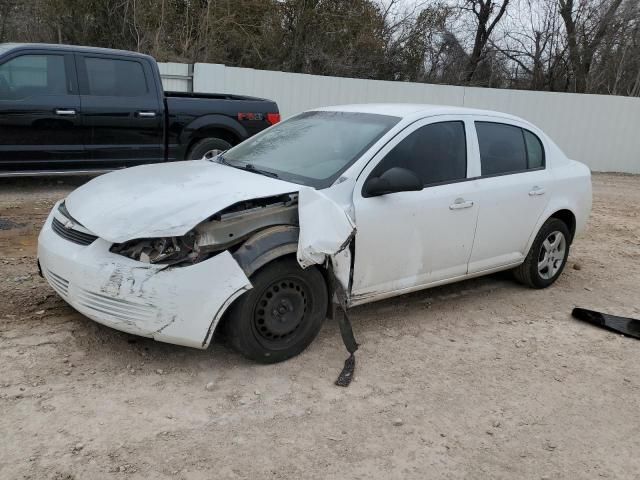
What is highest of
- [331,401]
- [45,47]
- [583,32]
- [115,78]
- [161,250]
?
[583,32]

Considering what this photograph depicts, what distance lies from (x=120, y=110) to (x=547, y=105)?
1129 cm

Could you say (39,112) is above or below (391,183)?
below

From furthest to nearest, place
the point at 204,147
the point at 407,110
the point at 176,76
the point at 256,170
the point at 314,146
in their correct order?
the point at 176,76 < the point at 204,147 < the point at 407,110 < the point at 314,146 < the point at 256,170

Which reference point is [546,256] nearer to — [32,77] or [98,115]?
[98,115]

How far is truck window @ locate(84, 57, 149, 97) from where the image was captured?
304 inches

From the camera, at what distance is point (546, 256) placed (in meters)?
5.56

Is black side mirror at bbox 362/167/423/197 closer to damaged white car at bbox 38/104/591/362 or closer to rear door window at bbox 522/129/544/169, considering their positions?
damaged white car at bbox 38/104/591/362

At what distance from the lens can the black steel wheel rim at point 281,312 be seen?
3.58 metres

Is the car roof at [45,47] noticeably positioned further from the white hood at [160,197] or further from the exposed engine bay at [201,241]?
the exposed engine bay at [201,241]

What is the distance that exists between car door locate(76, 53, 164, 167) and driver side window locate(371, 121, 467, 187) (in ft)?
15.7

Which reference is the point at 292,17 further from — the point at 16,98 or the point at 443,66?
the point at 16,98

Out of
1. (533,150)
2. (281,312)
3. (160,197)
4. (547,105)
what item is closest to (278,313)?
(281,312)

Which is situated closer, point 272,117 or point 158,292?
point 158,292

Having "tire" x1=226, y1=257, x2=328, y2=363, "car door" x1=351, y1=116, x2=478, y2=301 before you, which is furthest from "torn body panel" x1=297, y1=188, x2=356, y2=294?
"car door" x1=351, y1=116, x2=478, y2=301
